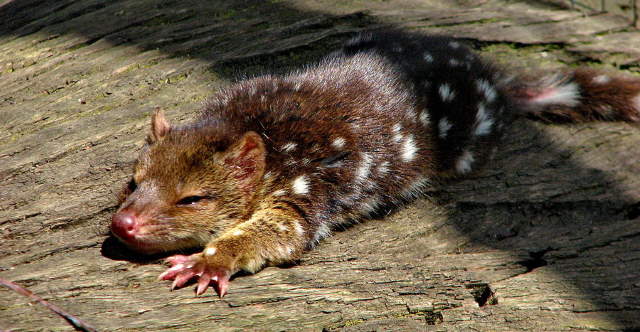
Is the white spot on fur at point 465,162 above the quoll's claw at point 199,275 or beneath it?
beneath

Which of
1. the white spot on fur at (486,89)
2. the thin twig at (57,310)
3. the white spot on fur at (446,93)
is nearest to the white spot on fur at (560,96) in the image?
the white spot on fur at (486,89)

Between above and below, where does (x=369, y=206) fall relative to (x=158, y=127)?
below

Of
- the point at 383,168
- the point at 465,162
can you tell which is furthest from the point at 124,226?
the point at 465,162

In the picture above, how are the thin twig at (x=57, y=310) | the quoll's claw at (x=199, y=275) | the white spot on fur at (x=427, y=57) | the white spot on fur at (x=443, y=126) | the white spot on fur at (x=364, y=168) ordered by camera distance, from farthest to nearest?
the white spot on fur at (x=427, y=57) < the white spot on fur at (x=443, y=126) < the white spot on fur at (x=364, y=168) < the quoll's claw at (x=199, y=275) < the thin twig at (x=57, y=310)

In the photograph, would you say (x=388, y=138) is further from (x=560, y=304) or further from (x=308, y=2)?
(x=308, y=2)

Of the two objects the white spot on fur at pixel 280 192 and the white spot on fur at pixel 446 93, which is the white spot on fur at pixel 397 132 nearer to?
the white spot on fur at pixel 446 93

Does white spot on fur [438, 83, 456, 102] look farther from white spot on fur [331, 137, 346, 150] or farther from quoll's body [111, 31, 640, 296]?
white spot on fur [331, 137, 346, 150]

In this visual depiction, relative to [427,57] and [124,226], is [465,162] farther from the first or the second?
[124,226]
